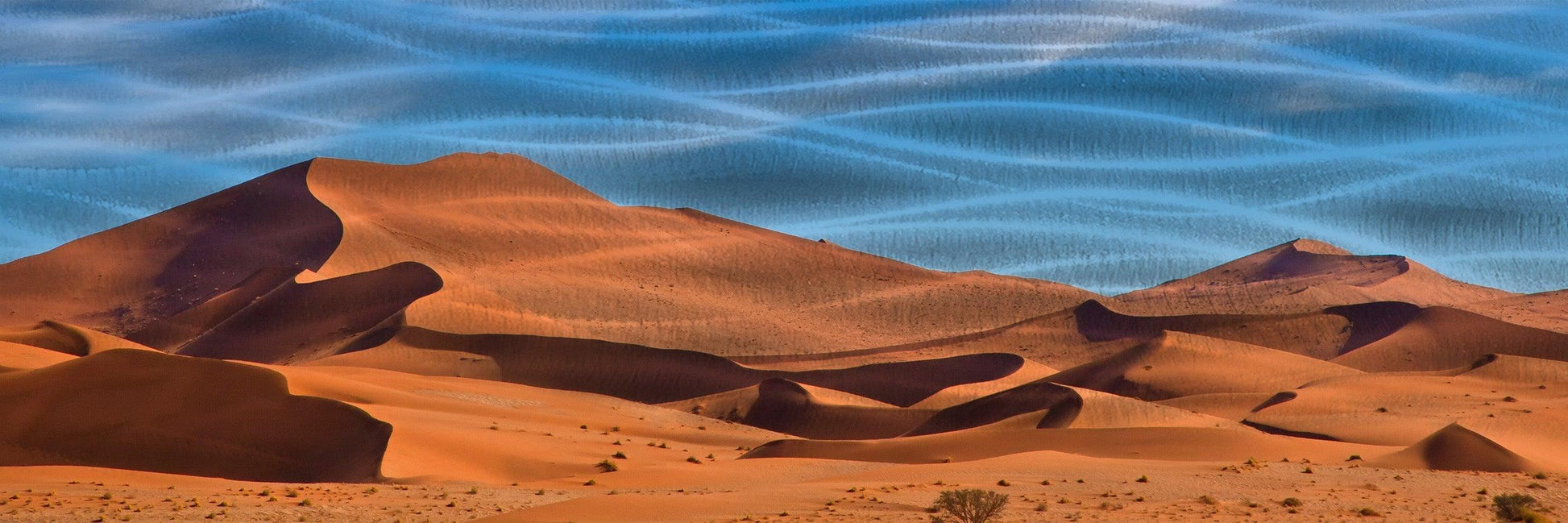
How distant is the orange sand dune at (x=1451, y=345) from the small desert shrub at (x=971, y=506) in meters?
74.2

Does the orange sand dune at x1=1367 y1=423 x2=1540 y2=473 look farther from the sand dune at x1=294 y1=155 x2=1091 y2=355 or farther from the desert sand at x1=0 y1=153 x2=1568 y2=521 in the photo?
the sand dune at x1=294 y1=155 x2=1091 y2=355

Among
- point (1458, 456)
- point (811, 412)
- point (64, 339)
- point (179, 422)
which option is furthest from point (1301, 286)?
point (179, 422)

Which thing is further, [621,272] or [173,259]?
[173,259]

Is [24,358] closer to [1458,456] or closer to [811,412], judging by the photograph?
[811,412]

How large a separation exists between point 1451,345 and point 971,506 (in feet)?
259

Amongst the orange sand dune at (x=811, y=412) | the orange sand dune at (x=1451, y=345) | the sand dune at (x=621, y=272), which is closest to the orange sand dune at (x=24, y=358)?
the orange sand dune at (x=811, y=412)

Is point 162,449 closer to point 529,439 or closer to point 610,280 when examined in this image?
point 529,439

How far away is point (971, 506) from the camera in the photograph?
2945 centimetres

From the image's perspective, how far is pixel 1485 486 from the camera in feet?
124

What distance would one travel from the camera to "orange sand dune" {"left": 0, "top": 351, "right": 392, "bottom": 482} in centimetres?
4172

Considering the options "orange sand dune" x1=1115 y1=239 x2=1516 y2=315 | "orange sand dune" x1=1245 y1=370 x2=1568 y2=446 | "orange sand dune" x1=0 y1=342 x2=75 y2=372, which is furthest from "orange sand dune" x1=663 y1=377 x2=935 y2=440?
"orange sand dune" x1=1115 y1=239 x2=1516 y2=315

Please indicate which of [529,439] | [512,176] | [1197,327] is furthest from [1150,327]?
[529,439]

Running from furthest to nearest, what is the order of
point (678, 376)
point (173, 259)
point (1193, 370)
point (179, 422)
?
point (173, 259) → point (678, 376) → point (1193, 370) → point (179, 422)

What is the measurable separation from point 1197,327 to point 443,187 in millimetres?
58393
